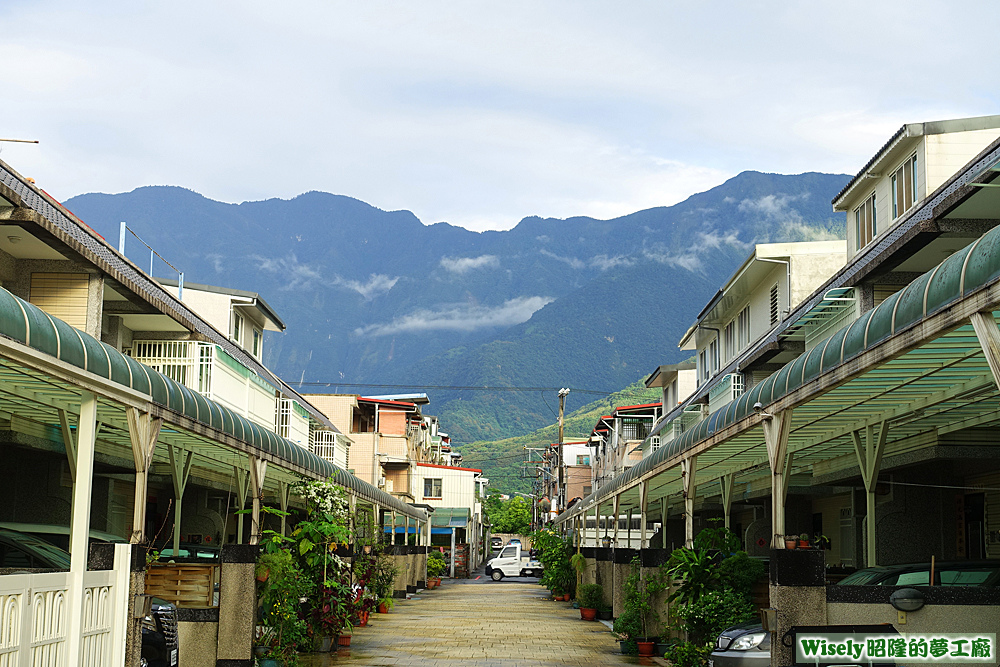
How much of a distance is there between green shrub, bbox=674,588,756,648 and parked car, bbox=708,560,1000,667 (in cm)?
46

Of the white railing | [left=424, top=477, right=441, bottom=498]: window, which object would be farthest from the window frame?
the white railing

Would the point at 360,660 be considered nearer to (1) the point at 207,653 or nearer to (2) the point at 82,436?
(1) the point at 207,653

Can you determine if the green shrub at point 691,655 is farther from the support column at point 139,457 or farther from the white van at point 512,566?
the white van at point 512,566

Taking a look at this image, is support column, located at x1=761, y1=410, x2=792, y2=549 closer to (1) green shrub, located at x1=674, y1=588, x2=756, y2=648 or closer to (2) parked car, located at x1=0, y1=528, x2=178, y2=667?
(1) green shrub, located at x1=674, y1=588, x2=756, y2=648

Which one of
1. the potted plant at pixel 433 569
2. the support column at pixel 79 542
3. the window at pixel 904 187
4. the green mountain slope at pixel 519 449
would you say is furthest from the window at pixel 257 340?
the green mountain slope at pixel 519 449

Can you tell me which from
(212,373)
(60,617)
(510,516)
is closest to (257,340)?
(212,373)

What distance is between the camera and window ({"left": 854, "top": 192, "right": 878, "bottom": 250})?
26.0 meters

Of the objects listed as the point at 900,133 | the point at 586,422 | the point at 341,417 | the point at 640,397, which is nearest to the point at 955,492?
the point at 900,133

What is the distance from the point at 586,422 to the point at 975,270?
147m

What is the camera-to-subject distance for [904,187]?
23828 mm

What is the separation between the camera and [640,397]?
13162 cm

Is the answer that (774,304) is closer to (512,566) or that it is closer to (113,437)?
Answer: (113,437)

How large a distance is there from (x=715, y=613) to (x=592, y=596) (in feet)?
46.1

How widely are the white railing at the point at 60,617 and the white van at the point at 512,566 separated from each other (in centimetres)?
5326
